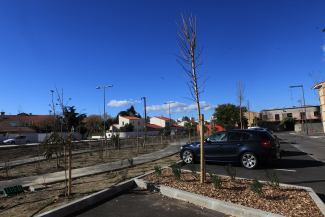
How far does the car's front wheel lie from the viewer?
30.8 feet

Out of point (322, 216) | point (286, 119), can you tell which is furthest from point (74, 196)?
point (286, 119)

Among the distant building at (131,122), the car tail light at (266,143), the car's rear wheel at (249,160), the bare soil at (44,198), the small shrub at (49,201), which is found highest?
the distant building at (131,122)

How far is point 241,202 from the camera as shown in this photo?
166 inches

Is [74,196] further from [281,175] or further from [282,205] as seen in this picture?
[281,175]

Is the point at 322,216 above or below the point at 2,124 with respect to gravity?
below

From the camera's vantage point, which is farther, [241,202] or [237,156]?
[237,156]

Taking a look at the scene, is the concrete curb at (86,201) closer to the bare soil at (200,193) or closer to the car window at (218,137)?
the bare soil at (200,193)

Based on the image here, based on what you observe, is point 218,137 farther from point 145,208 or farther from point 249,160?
point 145,208

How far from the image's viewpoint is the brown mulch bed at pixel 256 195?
12.5 feet

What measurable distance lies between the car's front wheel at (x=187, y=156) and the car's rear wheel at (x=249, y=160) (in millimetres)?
2114

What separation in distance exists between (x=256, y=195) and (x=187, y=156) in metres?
5.11

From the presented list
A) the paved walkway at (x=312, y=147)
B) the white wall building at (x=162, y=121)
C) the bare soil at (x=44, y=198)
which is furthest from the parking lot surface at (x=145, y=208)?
the white wall building at (x=162, y=121)

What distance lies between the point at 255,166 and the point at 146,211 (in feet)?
16.9

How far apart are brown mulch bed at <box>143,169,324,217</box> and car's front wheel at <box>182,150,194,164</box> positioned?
326 cm
